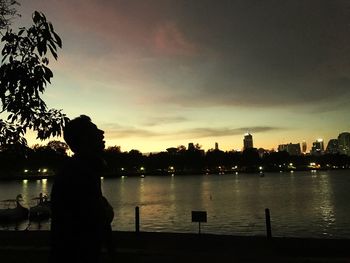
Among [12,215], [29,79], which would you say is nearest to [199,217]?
[29,79]

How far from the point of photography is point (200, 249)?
604 inches

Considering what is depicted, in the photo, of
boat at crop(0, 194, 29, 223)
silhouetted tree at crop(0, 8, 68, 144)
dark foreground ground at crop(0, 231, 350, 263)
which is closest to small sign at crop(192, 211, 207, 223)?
dark foreground ground at crop(0, 231, 350, 263)

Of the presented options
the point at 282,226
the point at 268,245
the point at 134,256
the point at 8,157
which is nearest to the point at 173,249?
the point at 134,256

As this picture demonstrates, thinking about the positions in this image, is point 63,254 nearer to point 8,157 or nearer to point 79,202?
point 79,202

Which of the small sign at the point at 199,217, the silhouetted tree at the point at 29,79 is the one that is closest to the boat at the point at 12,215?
the small sign at the point at 199,217

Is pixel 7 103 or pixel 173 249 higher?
pixel 7 103

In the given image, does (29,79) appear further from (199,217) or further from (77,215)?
(199,217)

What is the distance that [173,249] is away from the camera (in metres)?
15.4

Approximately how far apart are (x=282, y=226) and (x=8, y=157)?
3882 cm

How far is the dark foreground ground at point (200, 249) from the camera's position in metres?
13.5

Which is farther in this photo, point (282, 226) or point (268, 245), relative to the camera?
point (282, 226)

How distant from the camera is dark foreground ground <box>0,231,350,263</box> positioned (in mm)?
13492

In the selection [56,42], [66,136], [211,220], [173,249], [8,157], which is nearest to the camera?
[66,136]

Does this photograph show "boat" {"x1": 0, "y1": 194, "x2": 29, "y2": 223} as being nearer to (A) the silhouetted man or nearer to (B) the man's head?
(B) the man's head
